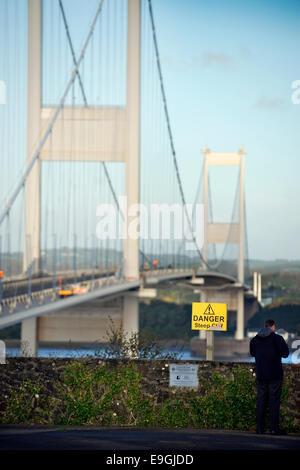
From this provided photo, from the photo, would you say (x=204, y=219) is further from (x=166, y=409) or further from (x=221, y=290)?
(x=166, y=409)

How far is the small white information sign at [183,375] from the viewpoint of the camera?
26.5 ft

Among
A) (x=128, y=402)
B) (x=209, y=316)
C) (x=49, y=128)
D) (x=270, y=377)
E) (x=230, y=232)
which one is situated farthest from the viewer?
(x=230, y=232)

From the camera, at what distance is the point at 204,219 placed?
191 feet

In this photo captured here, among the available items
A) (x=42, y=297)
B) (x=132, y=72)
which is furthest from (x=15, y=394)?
(x=132, y=72)

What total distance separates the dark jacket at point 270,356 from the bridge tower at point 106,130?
48.8ft

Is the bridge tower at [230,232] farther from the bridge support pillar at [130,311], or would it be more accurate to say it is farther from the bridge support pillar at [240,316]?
the bridge support pillar at [130,311]

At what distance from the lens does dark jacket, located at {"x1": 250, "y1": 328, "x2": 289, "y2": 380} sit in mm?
7648

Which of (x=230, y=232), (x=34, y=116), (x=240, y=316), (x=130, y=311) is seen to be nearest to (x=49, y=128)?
(x=34, y=116)

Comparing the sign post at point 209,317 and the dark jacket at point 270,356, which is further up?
the sign post at point 209,317

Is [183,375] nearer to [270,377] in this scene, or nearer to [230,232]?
[270,377]

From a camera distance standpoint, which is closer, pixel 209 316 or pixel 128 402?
pixel 128 402

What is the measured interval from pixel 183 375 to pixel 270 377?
84 centimetres

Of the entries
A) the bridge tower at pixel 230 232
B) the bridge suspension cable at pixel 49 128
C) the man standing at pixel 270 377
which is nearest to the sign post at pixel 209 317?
the man standing at pixel 270 377

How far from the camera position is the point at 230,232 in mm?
61062
